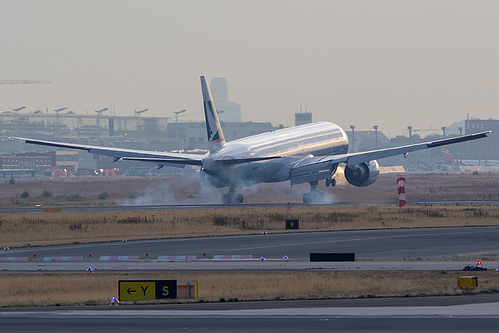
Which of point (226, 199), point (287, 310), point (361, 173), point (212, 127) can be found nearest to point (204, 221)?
point (212, 127)

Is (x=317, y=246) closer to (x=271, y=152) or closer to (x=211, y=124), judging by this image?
(x=211, y=124)

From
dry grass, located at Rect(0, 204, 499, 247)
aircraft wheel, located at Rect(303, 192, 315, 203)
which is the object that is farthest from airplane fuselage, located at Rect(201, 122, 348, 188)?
dry grass, located at Rect(0, 204, 499, 247)

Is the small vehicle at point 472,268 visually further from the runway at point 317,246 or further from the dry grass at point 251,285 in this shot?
the runway at point 317,246

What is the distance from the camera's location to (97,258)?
169 feet

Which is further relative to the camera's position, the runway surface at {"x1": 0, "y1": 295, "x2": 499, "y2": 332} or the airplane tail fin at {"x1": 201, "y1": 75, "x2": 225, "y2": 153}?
the airplane tail fin at {"x1": 201, "y1": 75, "x2": 225, "y2": 153}

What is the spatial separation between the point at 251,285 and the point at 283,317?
8.67 meters

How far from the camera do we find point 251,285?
39000 millimetres

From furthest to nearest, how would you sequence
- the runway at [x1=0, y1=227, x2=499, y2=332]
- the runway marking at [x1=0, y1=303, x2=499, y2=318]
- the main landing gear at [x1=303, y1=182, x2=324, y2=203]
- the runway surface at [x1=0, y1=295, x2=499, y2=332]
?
1. the main landing gear at [x1=303, y1=182, x2=324, y2=203]
2. the runway marking at [x1=0, y1=303, x2=499, y2=318]
3. the runway at [x1=0, y1=227, x2=499, y2=332]
4. the runway surface at [x1=0, y1=295, x2=499, y2=332]

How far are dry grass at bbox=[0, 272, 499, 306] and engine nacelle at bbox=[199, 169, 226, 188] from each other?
51.3 metres

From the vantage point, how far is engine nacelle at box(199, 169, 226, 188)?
94.8m

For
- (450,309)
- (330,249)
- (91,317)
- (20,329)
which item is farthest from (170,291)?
(330,249)

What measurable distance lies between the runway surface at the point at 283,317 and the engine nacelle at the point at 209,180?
198 ft

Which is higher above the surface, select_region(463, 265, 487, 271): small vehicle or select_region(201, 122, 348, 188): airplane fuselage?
select_region(201, 122, 348, 188): airplane fuselage

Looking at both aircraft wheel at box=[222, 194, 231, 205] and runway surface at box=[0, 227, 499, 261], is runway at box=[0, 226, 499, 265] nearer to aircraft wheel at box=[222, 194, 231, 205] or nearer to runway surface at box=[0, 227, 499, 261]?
runway surface at box=[0, 227, 499, 261]
